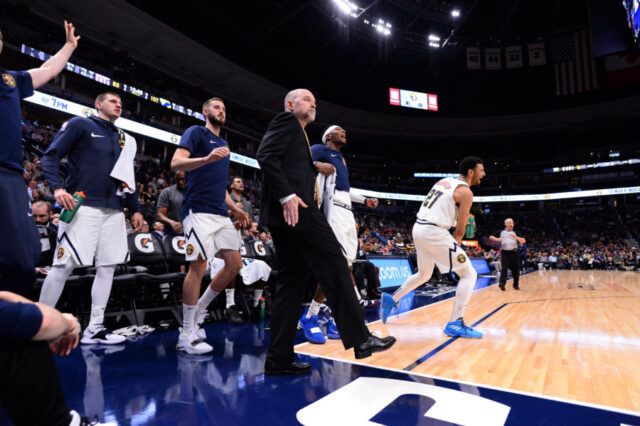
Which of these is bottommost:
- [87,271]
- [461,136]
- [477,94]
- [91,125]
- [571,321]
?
[571,321]

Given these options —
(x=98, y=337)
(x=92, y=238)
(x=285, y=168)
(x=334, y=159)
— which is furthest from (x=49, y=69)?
(x=334, y=159)

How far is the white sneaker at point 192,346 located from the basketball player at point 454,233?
7.52ft

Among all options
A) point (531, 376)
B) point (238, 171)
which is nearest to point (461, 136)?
point (238, 171)

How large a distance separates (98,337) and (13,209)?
1747 mm

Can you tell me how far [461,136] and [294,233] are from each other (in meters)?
34.2

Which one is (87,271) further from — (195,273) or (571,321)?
(571,321)

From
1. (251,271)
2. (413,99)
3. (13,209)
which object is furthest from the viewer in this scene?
(413,99)

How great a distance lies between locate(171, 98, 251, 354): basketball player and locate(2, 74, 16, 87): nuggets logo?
1035mm

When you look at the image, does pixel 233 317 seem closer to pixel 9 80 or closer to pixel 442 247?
pixel 442 247

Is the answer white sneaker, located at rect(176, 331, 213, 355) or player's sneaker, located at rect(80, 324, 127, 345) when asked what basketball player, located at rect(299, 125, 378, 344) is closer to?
white sneaker, located at rect(176, 331, 213, 355)

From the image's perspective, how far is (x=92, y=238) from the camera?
2.76m

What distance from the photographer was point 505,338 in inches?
134

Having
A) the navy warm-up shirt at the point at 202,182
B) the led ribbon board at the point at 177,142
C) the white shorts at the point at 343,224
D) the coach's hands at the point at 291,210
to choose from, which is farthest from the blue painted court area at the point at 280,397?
the led ribbon board at the point at 177,142

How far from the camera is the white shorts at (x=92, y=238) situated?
2.65 meters
